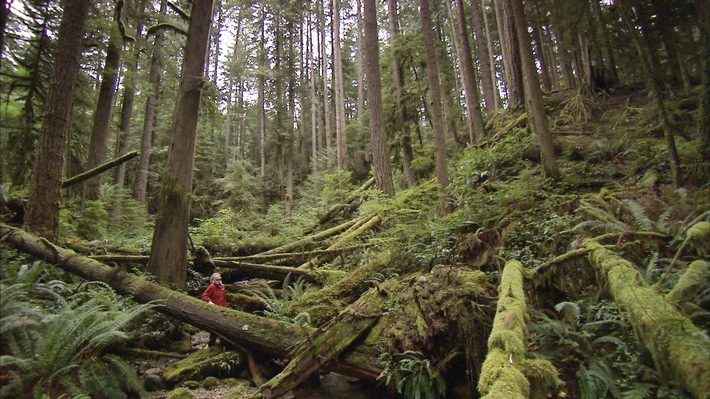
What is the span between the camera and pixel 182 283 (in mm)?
7531

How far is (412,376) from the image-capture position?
170 inches

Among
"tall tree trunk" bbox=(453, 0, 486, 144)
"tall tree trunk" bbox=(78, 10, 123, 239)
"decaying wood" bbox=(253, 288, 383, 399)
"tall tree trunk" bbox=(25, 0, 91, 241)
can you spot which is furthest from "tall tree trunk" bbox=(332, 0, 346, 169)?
"decaying wood" bbox=(253, 288, 383, 399)

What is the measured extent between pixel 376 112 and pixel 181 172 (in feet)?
24.4

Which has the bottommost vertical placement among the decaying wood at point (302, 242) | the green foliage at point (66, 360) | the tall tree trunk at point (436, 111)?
the green foliage at point (66, 360)

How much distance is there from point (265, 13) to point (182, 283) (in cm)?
2879

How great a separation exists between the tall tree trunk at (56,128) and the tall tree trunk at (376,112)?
8453 mm

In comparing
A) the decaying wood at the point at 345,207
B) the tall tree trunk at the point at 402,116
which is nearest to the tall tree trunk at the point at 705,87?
the decaying wood at the point at 345,207

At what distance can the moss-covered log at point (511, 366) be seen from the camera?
222 cm

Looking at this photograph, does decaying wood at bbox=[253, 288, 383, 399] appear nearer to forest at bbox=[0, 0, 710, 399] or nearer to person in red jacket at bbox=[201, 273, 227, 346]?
forest at bbox=[0, 0, 710, 399]

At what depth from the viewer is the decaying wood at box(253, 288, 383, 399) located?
4602mm

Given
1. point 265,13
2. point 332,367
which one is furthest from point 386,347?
point 265,13

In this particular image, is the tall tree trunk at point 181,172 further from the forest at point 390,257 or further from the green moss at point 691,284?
the green moss at point 691,284

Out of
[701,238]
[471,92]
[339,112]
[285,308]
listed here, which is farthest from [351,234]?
[339,112]

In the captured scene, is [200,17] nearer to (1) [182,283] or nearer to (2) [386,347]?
(1) [182,283]
